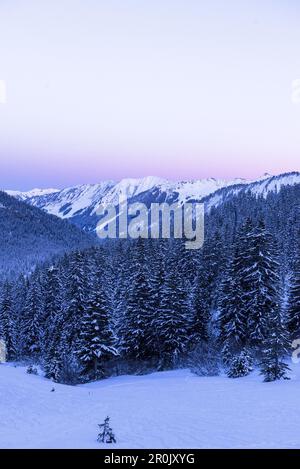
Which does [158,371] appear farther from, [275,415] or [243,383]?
[275,415]

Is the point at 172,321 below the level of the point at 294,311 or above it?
below

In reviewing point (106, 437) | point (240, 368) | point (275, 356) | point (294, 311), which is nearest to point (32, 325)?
point (240, 368)

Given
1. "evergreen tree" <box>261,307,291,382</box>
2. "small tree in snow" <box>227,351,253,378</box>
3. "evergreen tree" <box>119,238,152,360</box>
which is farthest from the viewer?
"evergreen tree" <box>119,238,152,360</box>

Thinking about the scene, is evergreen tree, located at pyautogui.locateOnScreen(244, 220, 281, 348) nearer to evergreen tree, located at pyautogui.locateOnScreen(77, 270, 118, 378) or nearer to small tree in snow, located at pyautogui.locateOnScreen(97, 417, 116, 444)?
evergreen tree, located at pyautogui.locateOnScreen(77, 270, 118, 378)

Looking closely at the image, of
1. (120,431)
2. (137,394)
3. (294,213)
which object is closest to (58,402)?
(137,394)

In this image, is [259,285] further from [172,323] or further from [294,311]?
[172,323]

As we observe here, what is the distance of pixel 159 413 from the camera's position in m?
20.9

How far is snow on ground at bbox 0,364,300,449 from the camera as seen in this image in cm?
1518

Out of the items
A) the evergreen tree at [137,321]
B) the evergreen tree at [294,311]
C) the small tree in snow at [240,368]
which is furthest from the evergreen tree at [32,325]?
the evergreen tree at [294,311]

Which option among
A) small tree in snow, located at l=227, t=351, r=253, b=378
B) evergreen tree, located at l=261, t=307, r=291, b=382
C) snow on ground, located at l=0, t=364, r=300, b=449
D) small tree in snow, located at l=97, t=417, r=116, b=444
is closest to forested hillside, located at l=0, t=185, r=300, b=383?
small tree in snow, located at l=227, t=351, r=253, b=378

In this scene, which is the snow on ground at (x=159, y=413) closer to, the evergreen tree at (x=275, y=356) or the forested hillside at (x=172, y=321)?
the evergreen tree at (x=275, y=356)

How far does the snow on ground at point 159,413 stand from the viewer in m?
15.2

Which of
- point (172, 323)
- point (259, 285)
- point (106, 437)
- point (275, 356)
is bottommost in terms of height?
point (172, 323)

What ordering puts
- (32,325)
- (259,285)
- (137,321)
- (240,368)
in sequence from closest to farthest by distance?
(240,368) < (259,285) < (137,321) < (32,325)
